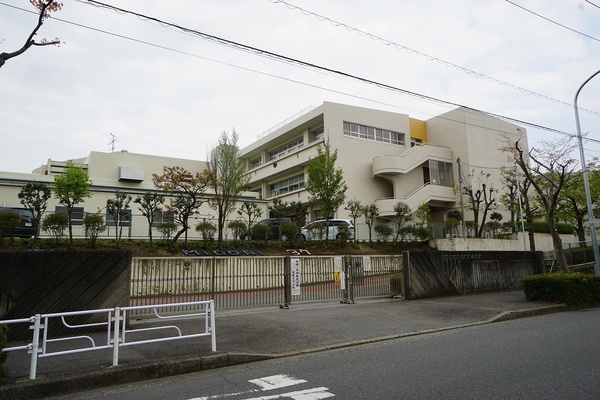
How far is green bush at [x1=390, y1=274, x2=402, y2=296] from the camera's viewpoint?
48.8ft

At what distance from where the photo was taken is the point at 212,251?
19656mm

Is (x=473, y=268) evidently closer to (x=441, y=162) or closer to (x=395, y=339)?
(x=395, y=339)

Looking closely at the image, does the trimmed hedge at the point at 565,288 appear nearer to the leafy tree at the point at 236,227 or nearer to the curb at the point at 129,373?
the curb at the point at 129,373

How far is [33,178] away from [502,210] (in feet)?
128

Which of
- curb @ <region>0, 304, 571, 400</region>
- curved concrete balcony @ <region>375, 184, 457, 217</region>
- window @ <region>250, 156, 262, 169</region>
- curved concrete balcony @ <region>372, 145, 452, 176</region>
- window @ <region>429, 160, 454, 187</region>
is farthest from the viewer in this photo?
window @ <region>250, 156, 262, 169</region>

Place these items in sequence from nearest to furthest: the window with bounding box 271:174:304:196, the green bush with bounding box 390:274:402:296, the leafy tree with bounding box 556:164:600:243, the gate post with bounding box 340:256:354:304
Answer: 1. the gate post with bounding box 340:256:354:304
2. the green bush with bounding box 390:274:402:296
3. the leafy tree with bounding box 556:164:600:243
4. the window with bounding box 271:174:304:196

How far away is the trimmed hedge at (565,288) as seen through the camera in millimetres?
13047

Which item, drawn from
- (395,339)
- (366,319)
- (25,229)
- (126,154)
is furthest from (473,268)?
(126,154)

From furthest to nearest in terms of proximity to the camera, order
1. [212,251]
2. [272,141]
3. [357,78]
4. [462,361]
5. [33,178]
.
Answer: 1. [272,141]
2. [33,178]
3. [212,251]
4. [357,78]
5. [462,361]

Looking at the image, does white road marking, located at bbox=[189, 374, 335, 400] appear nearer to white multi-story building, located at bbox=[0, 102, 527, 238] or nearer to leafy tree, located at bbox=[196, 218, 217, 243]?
leafy tree, located at bbox=[196, 218, 217, 243]

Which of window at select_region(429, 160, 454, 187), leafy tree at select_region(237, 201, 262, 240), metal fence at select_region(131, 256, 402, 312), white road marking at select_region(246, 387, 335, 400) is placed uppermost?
window at select_region(429, 160, 454, 187)

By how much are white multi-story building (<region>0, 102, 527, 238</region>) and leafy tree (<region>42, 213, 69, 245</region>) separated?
45.0 feet

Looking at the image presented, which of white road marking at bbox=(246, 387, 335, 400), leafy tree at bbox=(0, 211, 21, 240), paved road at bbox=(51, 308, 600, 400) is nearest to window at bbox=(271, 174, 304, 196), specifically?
leafy tree at bbox=(0, 211, 21, 240)

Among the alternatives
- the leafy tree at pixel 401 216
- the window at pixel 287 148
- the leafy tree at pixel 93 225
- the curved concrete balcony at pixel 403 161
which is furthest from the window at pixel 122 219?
the window at pixel 287 148
